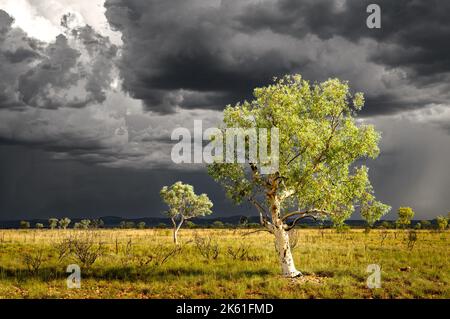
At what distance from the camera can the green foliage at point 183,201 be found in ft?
202

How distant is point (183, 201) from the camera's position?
203 feet

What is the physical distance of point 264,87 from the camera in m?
25.9

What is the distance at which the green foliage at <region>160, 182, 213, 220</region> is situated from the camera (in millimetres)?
61531

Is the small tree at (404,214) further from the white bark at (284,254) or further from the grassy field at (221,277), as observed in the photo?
the white bark at (284,254)

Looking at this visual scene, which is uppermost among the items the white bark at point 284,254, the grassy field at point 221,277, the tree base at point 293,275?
the white bark at point 284,254

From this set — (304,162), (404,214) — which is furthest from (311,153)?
(404,214)

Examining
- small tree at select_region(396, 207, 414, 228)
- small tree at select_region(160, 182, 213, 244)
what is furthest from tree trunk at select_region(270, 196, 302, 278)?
small tree at select_region(396, 207, 414, 228)

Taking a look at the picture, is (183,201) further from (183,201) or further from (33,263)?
(33,263)

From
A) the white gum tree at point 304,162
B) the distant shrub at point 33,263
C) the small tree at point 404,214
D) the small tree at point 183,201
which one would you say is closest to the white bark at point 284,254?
→ the white gum tree at point 304,162

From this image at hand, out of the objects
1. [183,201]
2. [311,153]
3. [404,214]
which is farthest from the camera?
[404,214]
